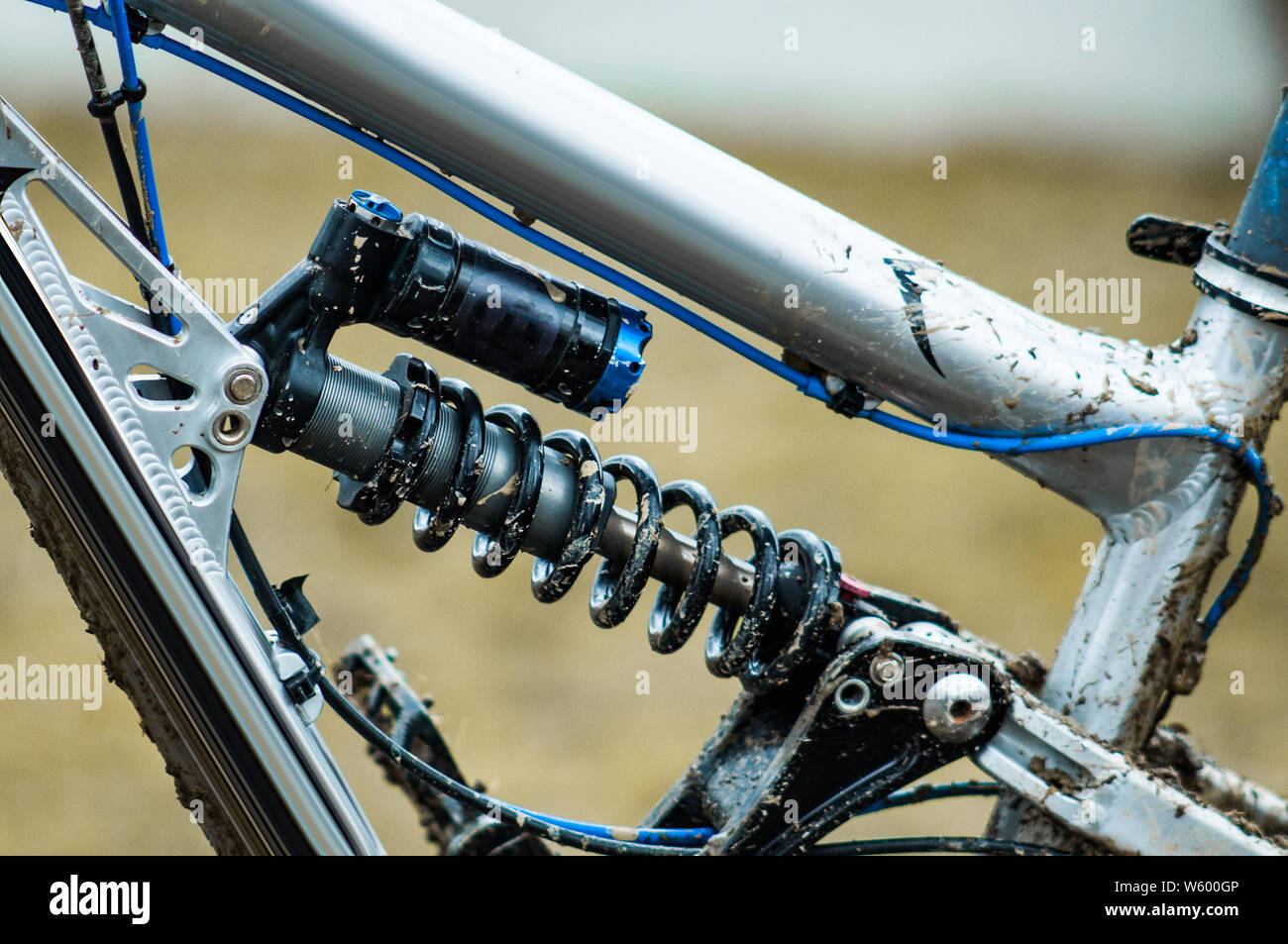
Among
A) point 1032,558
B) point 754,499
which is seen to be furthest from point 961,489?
point 754,499

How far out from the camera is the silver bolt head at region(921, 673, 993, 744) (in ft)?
2.57

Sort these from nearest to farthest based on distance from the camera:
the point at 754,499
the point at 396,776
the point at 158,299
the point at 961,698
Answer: the point at 158,299 → the point at 961,698 → the point at 396,776 → the point at 754,499

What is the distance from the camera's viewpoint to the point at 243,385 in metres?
0.68

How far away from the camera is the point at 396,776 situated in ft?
3.83

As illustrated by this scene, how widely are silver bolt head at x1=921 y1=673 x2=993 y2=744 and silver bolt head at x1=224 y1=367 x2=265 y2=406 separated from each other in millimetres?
455

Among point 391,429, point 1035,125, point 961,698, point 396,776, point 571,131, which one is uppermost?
point 1035,125

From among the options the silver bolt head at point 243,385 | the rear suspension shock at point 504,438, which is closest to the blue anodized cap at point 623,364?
the rear suspension shock at point 504,438

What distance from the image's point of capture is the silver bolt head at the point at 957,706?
783mm

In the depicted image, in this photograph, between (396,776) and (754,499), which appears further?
(754,499)

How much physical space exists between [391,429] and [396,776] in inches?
21.2

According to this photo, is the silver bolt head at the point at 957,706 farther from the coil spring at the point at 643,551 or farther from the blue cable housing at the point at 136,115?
the blue cable housing at the point at 136,115

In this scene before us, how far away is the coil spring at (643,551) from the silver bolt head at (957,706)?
3.3 inches

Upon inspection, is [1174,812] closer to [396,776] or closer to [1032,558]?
[396,776]

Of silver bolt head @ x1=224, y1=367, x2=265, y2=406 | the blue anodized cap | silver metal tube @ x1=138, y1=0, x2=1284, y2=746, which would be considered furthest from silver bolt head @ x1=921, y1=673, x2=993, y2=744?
silver bolt head @ x1=224, y1=367, x2=265, y2=406
